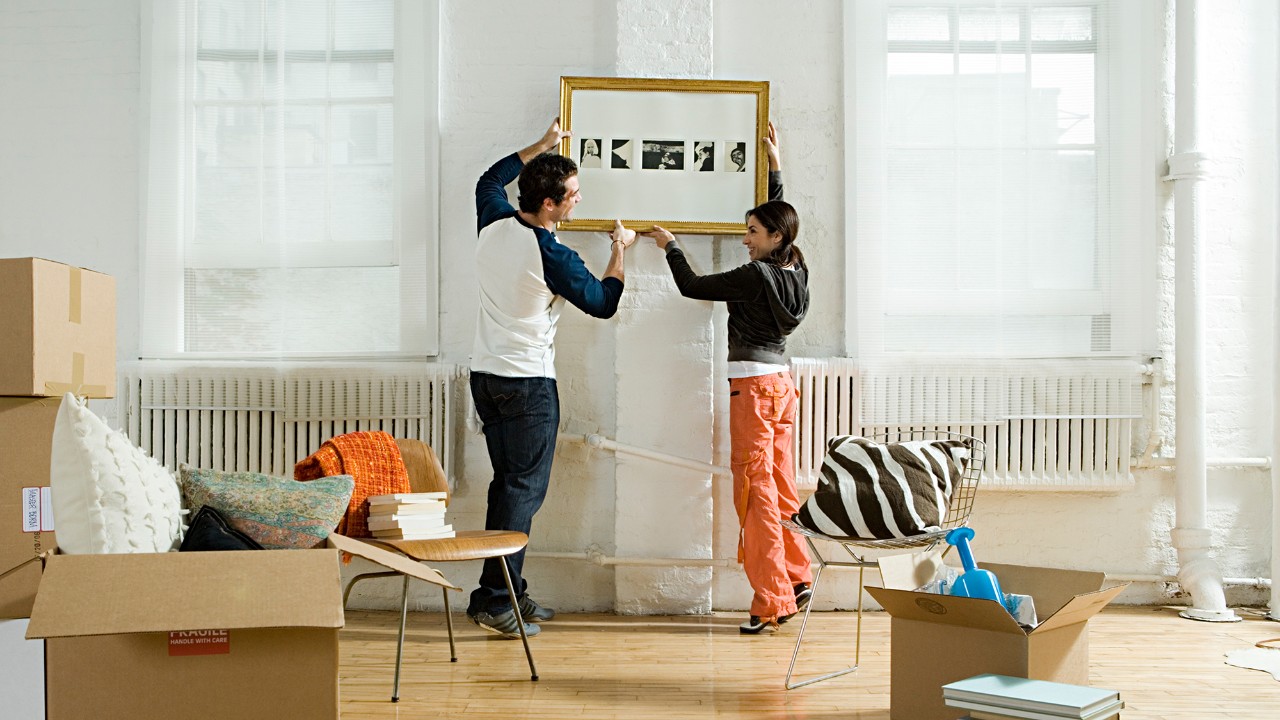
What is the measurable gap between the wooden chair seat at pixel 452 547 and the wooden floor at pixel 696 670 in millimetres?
391

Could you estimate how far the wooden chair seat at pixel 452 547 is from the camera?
2.78 meters

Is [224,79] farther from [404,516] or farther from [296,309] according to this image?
[404,516]

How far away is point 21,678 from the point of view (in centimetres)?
207

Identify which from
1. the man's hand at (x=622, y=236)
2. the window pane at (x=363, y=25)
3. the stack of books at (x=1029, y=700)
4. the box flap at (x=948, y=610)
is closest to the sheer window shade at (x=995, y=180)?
the man's hand at (x=622, y=236)

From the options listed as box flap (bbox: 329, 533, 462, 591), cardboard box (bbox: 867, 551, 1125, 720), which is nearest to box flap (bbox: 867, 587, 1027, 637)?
cardboard box (bbox: 867, 551, 1125, 720)

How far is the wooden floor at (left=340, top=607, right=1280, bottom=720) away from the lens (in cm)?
274

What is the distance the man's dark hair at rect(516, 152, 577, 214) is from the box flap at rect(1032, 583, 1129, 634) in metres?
2.12

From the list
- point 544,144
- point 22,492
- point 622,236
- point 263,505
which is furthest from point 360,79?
point 263,505

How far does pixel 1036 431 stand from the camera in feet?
13.1

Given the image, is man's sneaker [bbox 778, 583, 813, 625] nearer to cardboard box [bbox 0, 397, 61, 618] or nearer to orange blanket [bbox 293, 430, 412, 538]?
orange blanket [bbox 293, 430, 412, 538]

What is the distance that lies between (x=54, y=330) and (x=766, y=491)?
2295 millimetres

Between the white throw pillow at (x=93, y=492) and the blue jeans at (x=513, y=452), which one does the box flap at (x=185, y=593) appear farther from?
the blue jeans at (x=513, y=452)

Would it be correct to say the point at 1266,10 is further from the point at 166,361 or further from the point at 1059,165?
the point at 166,361

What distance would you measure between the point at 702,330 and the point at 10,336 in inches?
90.6
